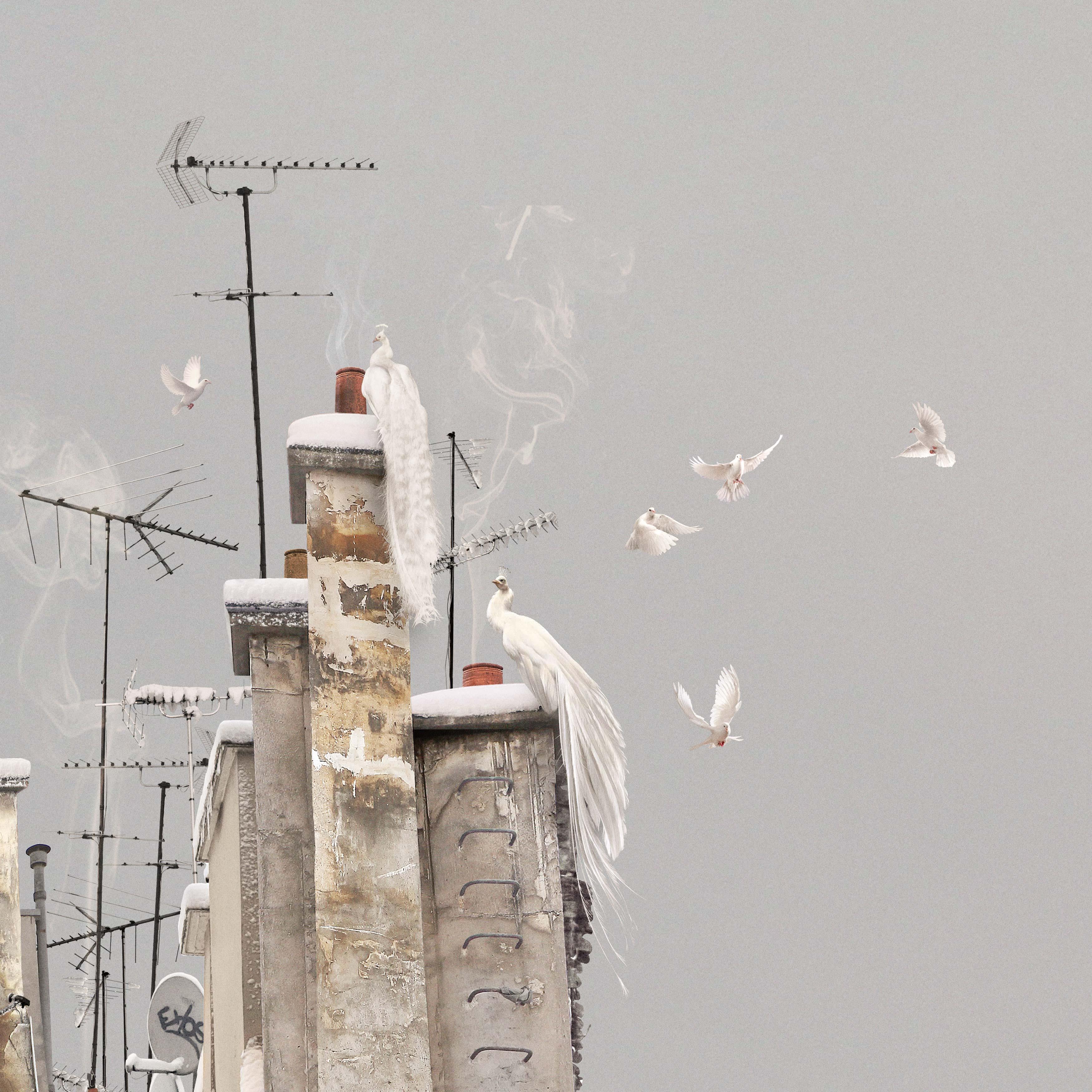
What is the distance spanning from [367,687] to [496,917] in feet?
6.19

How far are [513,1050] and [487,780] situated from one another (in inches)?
75.4

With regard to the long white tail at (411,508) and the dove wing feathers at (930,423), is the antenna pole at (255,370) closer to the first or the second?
the long white tail at (411,508)

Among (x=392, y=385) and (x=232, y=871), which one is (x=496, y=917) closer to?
(x=232, y=871)

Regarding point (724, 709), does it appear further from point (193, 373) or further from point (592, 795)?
point (193, 373)

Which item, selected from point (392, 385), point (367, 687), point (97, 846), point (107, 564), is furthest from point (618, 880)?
point (97, 846)

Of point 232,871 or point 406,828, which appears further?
point 232,871

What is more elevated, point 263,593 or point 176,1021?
point 263,593

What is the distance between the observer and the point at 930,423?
1867 centimetres

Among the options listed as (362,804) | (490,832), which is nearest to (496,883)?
(490,832)

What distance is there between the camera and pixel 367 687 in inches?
507

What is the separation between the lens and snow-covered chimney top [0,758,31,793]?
19234mm

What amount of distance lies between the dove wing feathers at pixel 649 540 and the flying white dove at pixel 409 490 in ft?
8.05

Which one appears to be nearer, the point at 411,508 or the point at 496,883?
the point at 496,883

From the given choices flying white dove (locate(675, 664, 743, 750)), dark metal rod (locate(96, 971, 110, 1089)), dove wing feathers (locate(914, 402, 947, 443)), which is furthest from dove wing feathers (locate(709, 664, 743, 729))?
dark metal rod (locate(96, 971, 110, 1089))
